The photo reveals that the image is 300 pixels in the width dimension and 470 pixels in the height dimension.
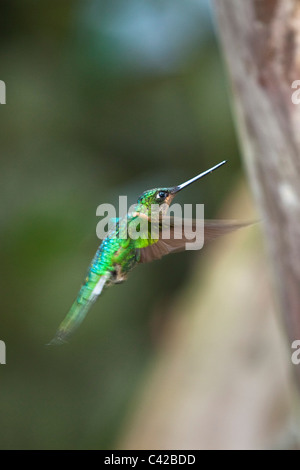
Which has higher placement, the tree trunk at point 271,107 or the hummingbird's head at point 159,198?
the tree trunk at point 271,107

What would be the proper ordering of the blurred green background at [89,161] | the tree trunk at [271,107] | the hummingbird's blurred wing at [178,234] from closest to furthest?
the hummingbird's blurred wing at [178,234], the tree trunk at [271,107], the blurred green background at [89,161]

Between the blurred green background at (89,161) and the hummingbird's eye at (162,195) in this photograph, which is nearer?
the hummingbird's eye at (162,195)

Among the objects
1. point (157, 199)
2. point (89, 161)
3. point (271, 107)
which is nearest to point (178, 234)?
point (157, 199)

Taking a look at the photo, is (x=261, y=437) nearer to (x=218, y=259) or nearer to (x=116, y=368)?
(x=218, y=259)

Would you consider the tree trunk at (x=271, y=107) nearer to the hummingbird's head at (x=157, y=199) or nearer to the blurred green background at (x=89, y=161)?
the hummingbird's head at (x=157, y=199)

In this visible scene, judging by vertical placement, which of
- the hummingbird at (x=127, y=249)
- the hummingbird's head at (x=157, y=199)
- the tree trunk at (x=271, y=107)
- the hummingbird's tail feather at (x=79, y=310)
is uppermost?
the tree trunk at (x=271, y=107)

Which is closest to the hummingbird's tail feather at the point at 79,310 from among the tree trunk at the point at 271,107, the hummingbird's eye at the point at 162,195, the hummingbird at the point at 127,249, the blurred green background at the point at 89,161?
the hummingbird at the point at 127,249

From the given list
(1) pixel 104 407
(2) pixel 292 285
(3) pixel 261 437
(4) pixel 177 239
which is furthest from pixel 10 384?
(4) pixel 177 239

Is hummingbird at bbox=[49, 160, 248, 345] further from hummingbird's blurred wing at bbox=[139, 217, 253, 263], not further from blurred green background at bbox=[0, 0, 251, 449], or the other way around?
→ blurred green background at bbox=[0, 0, 251, 449]

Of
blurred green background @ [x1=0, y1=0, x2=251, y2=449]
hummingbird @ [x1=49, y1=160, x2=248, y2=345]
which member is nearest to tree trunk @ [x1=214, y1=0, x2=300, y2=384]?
hummingbird @ [x1=49, y1=160, x2=248, y2=345]

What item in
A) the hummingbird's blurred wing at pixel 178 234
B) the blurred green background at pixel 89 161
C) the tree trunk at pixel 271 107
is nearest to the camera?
the hummingbird's blurred wing at pixel 178 234
